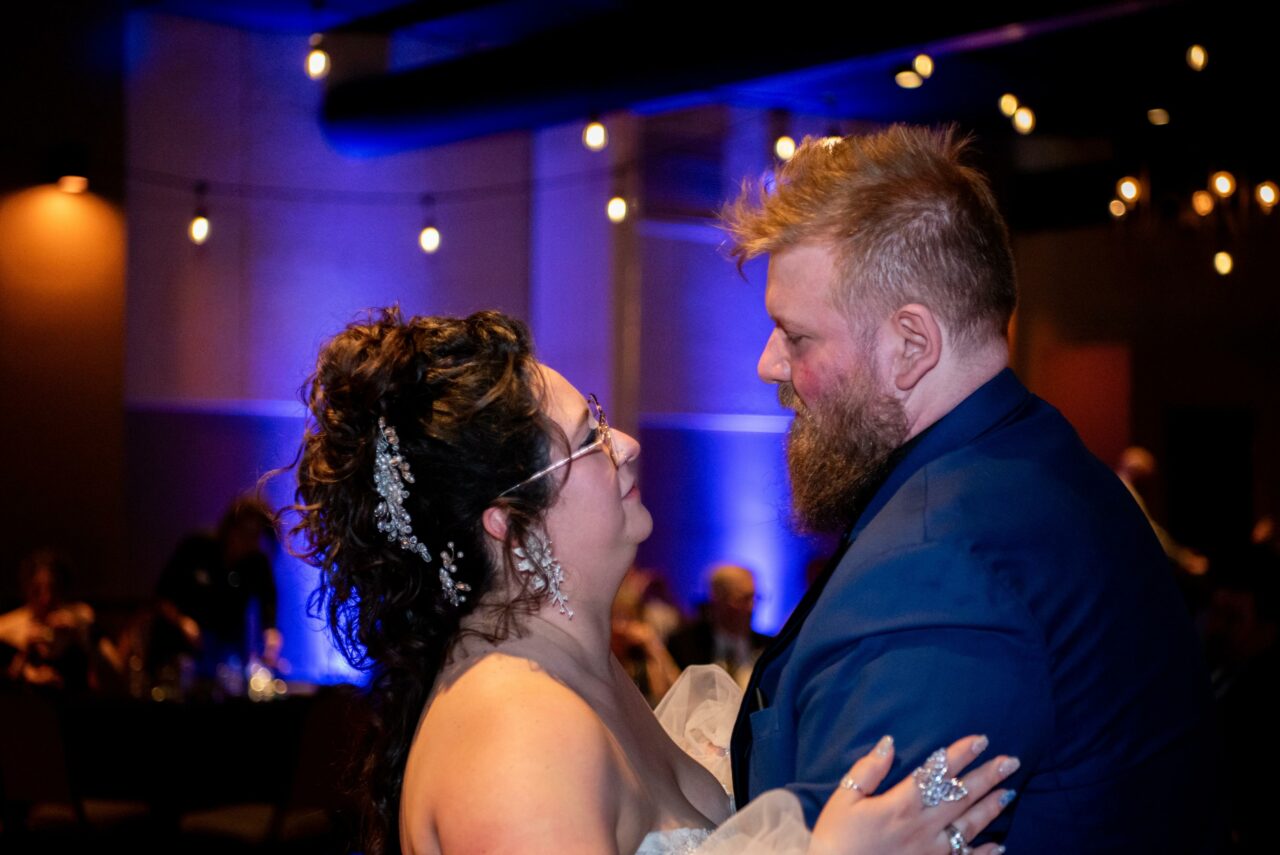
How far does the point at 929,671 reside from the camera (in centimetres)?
136

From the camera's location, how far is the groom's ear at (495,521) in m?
1.90

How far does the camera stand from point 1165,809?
1.52m

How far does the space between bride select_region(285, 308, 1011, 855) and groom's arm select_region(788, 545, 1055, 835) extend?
0.42 m

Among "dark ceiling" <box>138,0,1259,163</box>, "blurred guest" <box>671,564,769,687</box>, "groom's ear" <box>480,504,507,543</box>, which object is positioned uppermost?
"dark ceiling" <box>138,0,1259,163</box>

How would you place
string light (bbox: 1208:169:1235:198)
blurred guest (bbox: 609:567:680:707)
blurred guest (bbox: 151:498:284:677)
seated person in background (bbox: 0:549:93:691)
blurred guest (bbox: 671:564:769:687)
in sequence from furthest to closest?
string light (bbox: 1208:169:1235:198)
seated person in background (bbox: 0:549:93:691)
blurred guest (bbox: 151:498:284:677)
blurred guest (bbox: 609:567:680:707)
blurred guest (bbox: 671:564:769:687)

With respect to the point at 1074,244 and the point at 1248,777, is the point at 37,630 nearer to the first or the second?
the point at 1248,777

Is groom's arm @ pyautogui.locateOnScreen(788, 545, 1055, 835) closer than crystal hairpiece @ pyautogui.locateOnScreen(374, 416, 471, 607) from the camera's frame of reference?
Yes

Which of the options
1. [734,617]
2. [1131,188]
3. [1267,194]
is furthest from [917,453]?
[1131,188]

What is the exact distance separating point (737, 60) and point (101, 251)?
13.0 feet

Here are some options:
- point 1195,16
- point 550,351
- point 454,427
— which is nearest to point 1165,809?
point 454,427

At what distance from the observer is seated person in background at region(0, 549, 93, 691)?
5.58 metres

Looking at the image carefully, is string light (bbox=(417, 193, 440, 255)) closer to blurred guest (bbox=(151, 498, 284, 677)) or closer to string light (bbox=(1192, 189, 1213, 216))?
blurred guest (bbox=(151, 498, 284, 677))

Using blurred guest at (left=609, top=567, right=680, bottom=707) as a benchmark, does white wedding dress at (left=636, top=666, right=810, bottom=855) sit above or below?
above

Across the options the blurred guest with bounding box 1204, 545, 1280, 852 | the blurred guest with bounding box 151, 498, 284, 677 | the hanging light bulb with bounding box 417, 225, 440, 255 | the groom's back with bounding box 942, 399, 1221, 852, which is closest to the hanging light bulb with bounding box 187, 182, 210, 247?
the hanging light bulb with bounding box 417, 225, 440, 255
